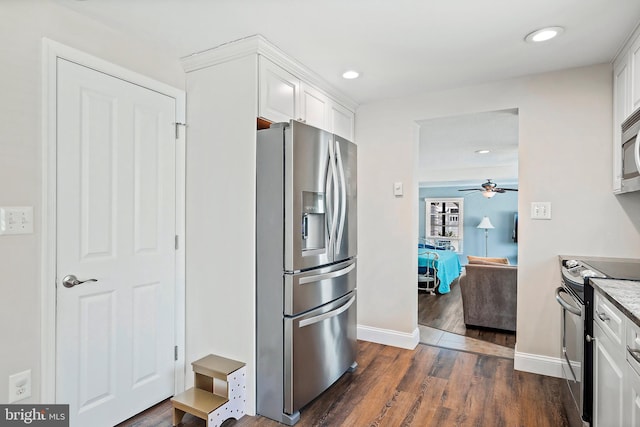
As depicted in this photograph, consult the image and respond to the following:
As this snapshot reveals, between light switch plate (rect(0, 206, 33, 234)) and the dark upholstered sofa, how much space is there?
385cm

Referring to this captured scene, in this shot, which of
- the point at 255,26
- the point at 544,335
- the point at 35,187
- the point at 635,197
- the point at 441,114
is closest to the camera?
the point at 35,187

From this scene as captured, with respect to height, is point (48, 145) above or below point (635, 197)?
above

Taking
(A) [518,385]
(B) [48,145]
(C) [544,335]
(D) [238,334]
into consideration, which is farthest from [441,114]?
(B) [48,145]

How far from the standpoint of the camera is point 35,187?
1697 millimetres

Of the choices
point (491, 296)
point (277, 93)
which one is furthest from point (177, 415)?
point (491, 296)

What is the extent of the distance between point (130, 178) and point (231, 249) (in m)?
0.74

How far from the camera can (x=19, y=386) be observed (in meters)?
1.65

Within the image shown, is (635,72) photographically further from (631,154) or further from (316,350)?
(316,350)

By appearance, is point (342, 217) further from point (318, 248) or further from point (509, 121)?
point (509, 121)

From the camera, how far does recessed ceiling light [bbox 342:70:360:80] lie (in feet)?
8.74

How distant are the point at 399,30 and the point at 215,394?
242cm

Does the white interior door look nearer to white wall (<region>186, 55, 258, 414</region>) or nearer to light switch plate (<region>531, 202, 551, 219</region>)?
white wall (<region>186, 55, 258, 414</region>)

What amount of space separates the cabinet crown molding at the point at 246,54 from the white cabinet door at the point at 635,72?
197cm

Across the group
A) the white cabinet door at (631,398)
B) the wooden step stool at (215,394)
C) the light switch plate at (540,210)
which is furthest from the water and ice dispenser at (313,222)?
the light switch plate at (540,210)
